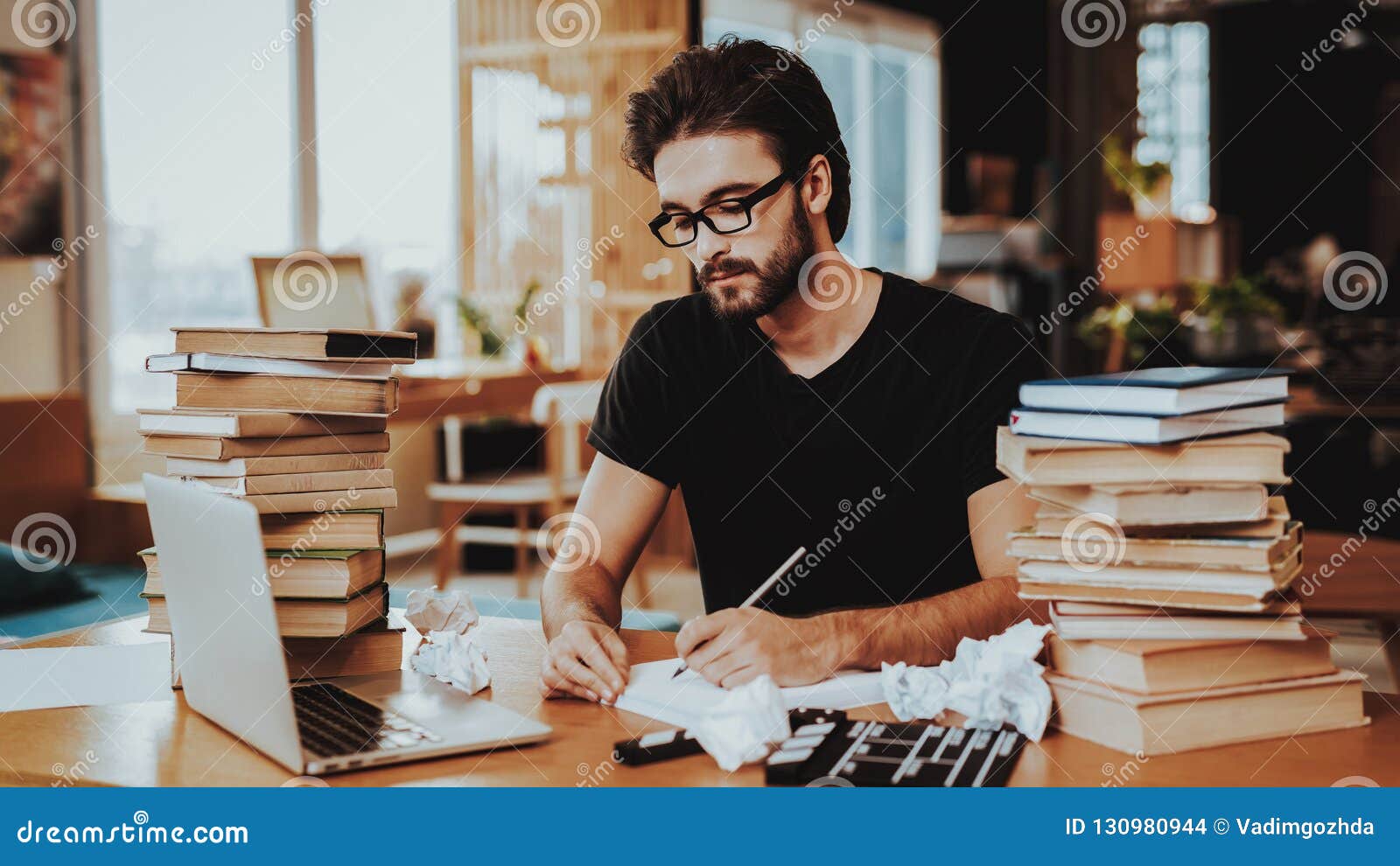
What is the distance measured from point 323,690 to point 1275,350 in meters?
5.38

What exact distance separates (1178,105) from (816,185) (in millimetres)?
9938

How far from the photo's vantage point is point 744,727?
1.15 meters

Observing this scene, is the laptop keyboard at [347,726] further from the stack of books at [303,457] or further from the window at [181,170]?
the window at [181,170]

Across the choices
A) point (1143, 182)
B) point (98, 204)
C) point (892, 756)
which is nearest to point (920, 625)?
point (892, 756)

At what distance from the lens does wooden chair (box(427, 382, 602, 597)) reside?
4906 mm

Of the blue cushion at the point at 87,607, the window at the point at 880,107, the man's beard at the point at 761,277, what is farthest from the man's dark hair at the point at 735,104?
the window at the point at 880,107

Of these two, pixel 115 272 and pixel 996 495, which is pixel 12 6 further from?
pixel 996 495

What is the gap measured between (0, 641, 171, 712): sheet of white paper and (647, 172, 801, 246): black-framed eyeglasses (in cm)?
84

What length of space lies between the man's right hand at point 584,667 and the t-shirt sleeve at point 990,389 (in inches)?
26.2

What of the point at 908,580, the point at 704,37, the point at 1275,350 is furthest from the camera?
the point at 704,37

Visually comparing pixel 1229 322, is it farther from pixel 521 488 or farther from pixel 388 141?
pixel 388 141

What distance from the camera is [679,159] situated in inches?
71.4
